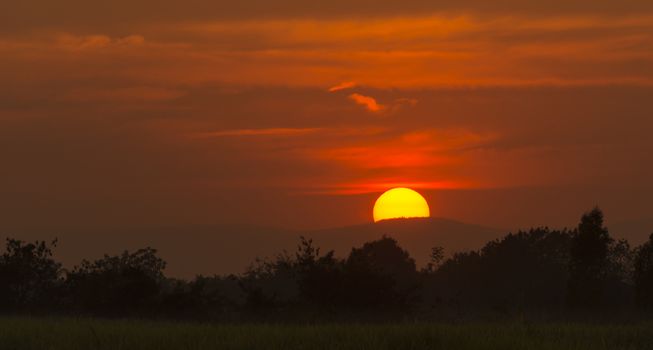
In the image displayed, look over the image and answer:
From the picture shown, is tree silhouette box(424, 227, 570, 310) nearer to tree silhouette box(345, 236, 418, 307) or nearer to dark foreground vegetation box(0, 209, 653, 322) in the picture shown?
dark foreground vegetation box(0, 209, 653, 322)

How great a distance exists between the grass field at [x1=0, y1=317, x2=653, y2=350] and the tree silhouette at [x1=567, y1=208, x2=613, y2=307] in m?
18.4

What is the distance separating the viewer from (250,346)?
24188mm

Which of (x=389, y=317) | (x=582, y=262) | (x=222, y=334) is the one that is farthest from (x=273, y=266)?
(x=222, y=334)

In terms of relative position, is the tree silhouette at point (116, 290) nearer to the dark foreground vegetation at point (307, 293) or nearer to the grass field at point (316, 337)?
the dark foreground vegetation at point (307, 293)

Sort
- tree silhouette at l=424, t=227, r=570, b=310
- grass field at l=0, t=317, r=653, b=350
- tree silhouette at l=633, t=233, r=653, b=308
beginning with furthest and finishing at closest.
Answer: tree silhouette at l=424, t=227, r=570, b=310
tree silhouette at l=633, t=233, r=653, b=308
grass field at l=0, t=317, r=653, b=350

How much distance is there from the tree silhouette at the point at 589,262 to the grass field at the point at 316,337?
724 inches

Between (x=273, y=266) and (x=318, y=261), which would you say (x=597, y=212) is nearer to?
(x=318, y=261)

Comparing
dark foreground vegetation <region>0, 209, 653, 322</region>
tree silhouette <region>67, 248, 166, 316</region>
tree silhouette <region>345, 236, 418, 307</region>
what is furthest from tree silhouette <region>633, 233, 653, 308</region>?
tree silhouette <region>67, 248, 166, 316</region>

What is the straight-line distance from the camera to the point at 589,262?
161 ft

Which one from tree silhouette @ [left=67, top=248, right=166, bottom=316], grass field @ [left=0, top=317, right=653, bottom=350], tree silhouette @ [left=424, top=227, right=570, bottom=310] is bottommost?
grass field @ [left=0, top=317, right=653, bottom=350]

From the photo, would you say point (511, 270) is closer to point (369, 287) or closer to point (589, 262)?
point (589, 262)

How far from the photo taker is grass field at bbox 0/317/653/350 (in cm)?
2389

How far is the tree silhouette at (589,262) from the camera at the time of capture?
48.3 metres

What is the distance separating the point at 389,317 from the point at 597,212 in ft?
46.2
